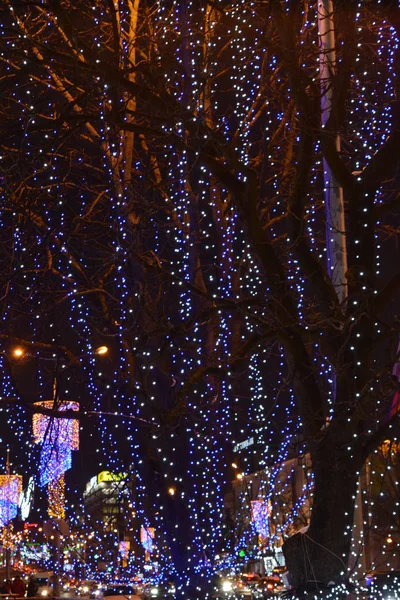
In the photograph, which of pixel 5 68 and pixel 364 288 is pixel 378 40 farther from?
pixel 5 68

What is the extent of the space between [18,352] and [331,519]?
6531 millimetres

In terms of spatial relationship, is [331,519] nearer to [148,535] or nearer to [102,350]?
[102,350]

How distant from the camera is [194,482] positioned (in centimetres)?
1431

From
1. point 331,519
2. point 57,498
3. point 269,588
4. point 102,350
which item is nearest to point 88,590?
point 57,498

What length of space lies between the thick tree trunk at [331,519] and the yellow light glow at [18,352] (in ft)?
18.7

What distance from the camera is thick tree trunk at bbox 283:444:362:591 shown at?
9.78 metres

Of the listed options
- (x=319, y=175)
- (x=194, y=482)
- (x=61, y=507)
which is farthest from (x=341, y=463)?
(x=61, y=507)

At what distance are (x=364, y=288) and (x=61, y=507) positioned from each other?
879 inches

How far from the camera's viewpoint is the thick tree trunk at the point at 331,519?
32.1 feet

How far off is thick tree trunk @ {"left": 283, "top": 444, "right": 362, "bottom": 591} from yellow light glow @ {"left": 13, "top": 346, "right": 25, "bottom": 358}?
570cm

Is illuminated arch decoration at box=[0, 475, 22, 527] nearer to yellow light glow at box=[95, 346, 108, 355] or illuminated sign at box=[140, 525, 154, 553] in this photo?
illuminated sign at box=[140, 525, 154, 553]

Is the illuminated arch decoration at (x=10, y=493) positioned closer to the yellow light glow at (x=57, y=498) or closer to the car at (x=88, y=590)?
the car at (x=88, y=590)

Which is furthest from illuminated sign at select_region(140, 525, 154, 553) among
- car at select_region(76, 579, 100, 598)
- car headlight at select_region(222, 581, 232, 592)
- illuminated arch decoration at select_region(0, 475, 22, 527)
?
illuminated arch decoration at select_region(0, 475, 22, 527)

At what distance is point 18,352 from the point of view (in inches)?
561
